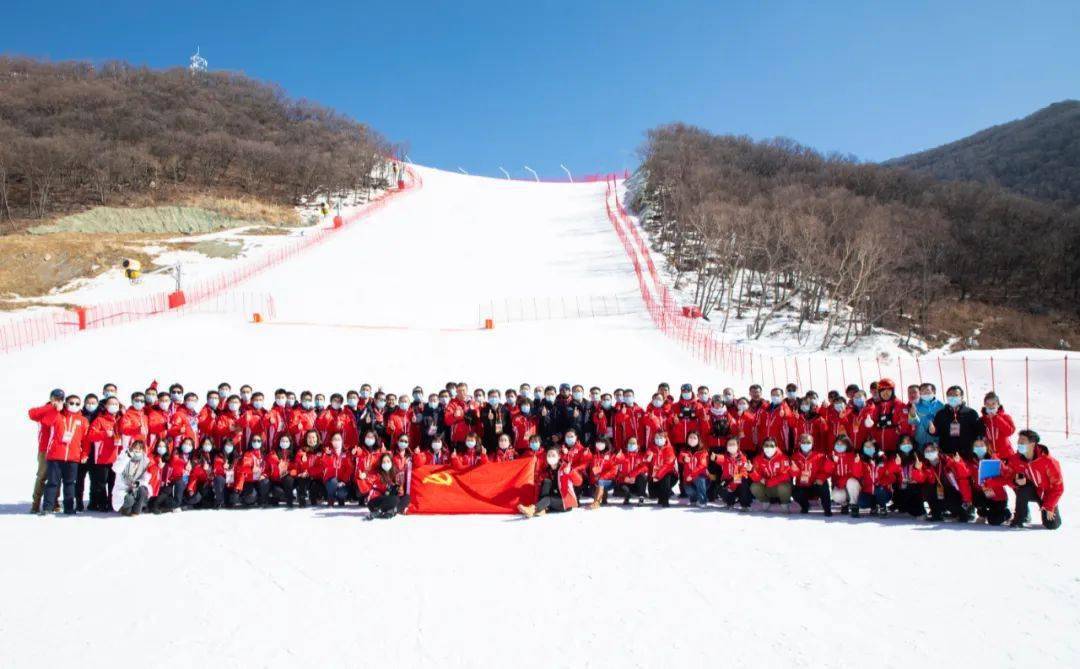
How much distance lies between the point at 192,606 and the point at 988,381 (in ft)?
52.0

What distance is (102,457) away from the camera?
26.2ft

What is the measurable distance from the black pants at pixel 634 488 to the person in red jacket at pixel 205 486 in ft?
15.1

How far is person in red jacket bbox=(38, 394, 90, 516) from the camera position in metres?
7.74

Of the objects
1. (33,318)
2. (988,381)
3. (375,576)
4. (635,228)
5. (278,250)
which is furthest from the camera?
(635,228)

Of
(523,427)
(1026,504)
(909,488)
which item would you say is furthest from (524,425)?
(1026,504)

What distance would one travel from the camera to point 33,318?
21.9m

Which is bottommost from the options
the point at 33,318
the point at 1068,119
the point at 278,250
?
the point at 33,318

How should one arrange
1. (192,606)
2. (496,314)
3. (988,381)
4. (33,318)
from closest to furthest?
(192,606)
(988,381)
(33,318)
(496,314)

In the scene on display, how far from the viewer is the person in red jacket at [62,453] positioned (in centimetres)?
774

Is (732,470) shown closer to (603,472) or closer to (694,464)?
(694,464)

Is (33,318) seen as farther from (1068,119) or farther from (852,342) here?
(1068,119)

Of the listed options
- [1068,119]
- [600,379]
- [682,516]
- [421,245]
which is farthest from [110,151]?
[1068,119]

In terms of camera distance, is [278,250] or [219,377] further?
[278,250]

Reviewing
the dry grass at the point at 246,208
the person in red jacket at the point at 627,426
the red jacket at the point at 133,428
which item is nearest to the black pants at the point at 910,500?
the person in red jacket at the point at 627,426
